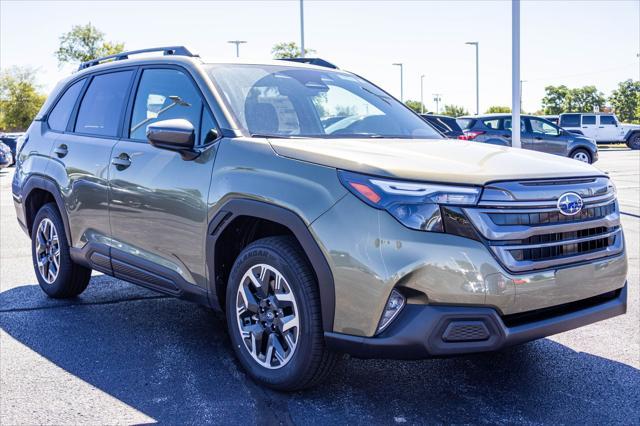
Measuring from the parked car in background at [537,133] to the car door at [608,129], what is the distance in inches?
781

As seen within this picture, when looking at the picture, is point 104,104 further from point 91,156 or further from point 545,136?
point 545,136

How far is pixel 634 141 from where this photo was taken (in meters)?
38.9

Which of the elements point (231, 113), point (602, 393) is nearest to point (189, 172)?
point (231, 113)

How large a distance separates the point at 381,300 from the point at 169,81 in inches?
90.6

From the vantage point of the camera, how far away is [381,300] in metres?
3.14

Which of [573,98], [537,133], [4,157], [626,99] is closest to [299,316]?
[537,133]

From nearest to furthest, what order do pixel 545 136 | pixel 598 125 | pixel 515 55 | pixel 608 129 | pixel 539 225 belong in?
1. pixel 539 225
2. pixel 515 55
3. pixel 545 136
4. pixel 598 125
5. pixel 608 129

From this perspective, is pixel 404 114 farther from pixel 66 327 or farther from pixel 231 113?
pixel 66 327

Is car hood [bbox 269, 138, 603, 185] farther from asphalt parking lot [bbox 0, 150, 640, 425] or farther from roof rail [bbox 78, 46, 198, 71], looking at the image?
roof rail [bbox 78, 46, 198, 71]

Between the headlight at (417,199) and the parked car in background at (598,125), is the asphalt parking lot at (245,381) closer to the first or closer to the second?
the headlight at (417,199)

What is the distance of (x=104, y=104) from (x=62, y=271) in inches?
53.5

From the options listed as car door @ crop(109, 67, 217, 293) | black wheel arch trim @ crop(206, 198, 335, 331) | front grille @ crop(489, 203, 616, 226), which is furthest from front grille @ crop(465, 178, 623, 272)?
car door @ crop(109, 67, 217, 293)

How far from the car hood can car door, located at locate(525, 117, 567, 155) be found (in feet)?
59.8

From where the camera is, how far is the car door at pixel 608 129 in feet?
132
